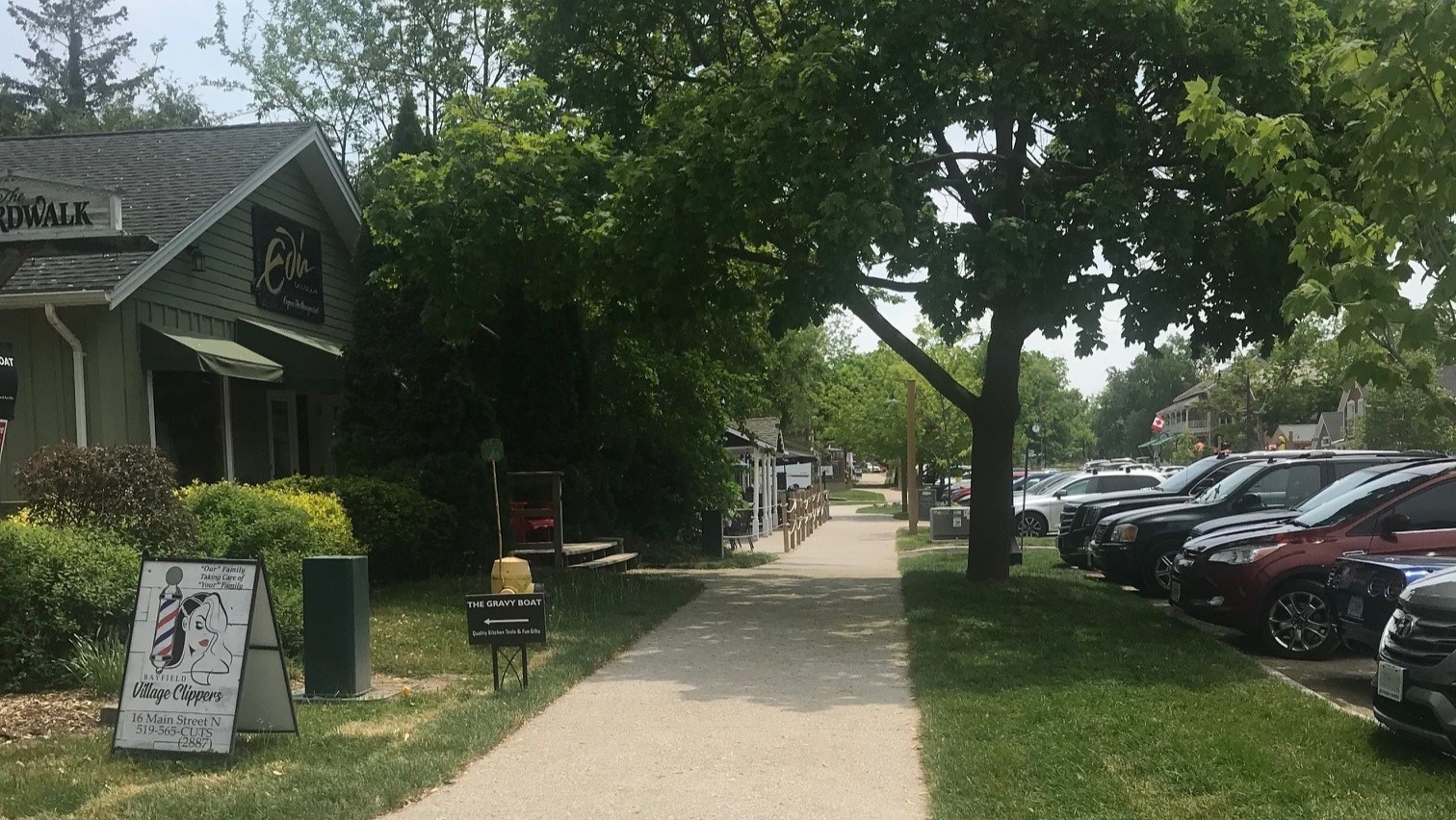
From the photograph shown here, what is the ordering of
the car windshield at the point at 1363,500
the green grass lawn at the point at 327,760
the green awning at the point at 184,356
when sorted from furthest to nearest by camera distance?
1. the green awning at the point at 184,356
2. the car windshield at the point at 1363,500
3. the green grass lawn at the point at 327,760

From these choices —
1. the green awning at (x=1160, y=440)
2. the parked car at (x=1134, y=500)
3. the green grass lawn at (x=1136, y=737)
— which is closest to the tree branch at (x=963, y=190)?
the green grass lawn at (x=1136, y=737)

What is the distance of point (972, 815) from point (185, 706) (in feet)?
14.2

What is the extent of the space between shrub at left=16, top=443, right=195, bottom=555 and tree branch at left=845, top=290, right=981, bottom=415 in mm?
8005

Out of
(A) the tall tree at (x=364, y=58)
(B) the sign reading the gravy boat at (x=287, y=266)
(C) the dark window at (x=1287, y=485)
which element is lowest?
(C) the dark window at (x=1287, y=485)

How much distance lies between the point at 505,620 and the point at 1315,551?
692 centimetres

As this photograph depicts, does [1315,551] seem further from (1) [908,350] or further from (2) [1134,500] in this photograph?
(2) [1134,500]

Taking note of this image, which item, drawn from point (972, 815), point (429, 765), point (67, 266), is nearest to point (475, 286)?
point (67, 266)

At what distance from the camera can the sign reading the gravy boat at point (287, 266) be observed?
59.6ft

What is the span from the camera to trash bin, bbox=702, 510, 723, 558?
26031 mm

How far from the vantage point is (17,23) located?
180ft

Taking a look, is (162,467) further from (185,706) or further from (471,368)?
(471,368)

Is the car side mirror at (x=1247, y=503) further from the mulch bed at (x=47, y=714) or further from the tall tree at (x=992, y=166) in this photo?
A: the mulch bed at (x=47, y=714)

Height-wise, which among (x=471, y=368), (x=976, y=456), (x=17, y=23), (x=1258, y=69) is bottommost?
(x=976, y=456)

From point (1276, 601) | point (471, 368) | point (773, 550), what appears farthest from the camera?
point (773, 550)
